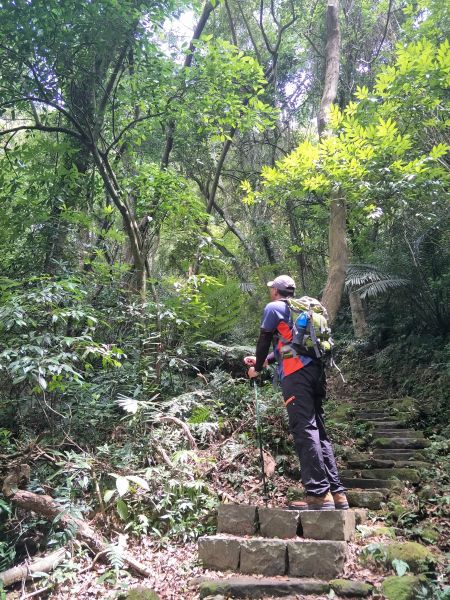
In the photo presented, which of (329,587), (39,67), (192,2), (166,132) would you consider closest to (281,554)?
(329,587)

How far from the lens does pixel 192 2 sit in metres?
6.85

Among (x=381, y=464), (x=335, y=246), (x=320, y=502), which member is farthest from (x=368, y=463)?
(x=335, y=246)

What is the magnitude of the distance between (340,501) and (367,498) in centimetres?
65

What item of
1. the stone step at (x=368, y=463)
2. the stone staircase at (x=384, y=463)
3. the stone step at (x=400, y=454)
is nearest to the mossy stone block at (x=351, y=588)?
the stone staircase at (x=384, y=463)

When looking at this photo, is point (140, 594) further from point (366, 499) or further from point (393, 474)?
point (393, 474)

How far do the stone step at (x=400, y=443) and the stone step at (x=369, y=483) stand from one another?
1.07 meters

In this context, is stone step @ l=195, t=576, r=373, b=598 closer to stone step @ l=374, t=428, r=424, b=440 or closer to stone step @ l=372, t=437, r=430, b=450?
stone step @ l=372, t=437, r=430, b=450

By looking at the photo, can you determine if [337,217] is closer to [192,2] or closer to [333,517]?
[192,2]

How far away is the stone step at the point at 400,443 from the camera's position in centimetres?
573

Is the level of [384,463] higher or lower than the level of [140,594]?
higher

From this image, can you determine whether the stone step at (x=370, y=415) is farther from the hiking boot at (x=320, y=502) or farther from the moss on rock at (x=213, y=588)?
the moss on rock at (x=213, y=588)

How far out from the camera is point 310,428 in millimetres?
3715

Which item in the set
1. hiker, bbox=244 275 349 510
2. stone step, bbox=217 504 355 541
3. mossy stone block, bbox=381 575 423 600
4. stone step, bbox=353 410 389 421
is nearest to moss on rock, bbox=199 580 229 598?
stone step, bbox=217 504 355 541

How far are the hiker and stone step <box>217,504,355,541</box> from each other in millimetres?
120
